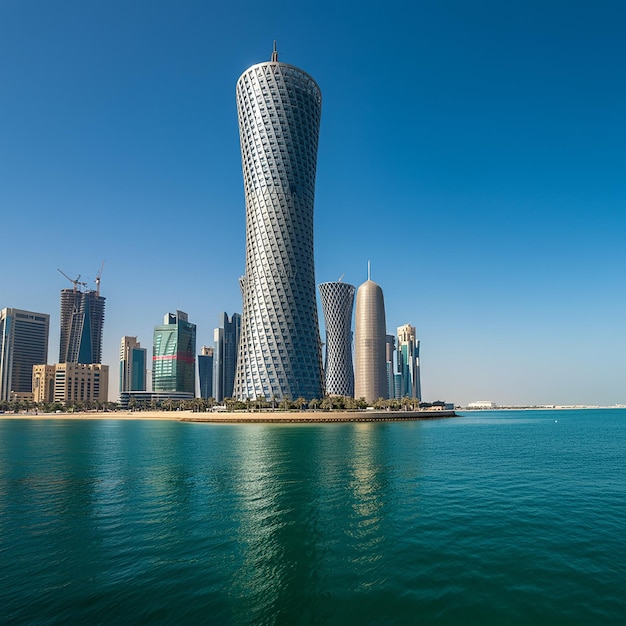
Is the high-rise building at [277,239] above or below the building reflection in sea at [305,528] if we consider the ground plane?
above

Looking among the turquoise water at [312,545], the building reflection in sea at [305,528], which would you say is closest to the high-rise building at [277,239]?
the building reflection in sea at [305,528]

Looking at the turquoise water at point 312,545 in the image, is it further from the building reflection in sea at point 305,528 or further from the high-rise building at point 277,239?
the high-rise building at point 277,239

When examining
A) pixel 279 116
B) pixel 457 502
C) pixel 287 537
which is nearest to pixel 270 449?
pixel 457 502

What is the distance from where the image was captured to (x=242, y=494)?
37844 millimetres

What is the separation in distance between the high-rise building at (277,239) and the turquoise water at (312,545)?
374 feet

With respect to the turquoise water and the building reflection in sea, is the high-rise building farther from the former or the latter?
the turquoise water

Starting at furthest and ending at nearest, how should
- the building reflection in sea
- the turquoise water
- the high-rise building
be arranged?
the high-rise building < the building reflection in sea < the turquoise water

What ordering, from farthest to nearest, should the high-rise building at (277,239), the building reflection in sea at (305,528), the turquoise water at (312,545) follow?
the high-rise building at (277,239)
the building reflection in sea at (305,528)
the turquoise water at (312,545)

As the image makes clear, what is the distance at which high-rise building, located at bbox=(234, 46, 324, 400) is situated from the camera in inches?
6442

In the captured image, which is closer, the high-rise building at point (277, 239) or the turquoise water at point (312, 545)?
the turquoise water at point (312, 545)

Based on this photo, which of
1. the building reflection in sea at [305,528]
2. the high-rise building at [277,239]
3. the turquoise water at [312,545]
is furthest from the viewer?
the high-rise building at [277,239]

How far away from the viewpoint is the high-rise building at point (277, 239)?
16362 centimetres

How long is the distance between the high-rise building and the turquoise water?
11403cm

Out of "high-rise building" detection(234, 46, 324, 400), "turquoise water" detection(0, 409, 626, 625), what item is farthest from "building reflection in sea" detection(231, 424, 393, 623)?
"high-rise building" detection(234, 46, 324, 400)
